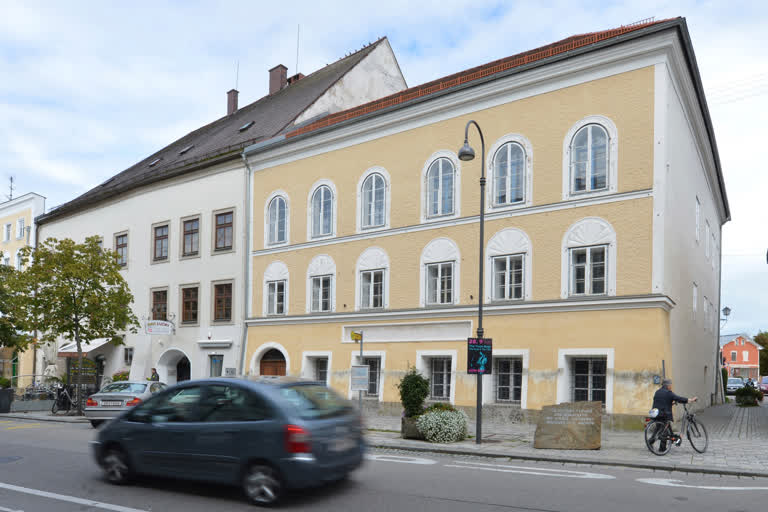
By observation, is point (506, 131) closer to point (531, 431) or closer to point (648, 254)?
point (648, 254)

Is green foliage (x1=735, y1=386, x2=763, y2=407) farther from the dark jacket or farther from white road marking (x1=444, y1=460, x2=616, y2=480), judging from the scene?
white road marking (x1=444, y1=460, x2=616, y2=480)

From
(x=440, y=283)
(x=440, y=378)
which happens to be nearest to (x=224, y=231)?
(x=440, y=283)

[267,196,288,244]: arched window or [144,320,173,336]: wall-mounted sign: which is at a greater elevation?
[267,196,288,244]: arched window

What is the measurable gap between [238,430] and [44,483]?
3480 millimetres

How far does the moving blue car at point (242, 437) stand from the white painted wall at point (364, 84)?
Result: 73.8 ft

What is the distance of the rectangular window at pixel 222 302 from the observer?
28156mm

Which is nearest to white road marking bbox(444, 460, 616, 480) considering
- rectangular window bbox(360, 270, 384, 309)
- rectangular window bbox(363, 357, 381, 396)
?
rectangular window bbox(363, 357, 381, 396)

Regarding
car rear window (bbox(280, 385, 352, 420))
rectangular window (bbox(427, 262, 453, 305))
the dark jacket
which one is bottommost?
the dark jacket

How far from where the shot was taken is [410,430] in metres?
15.2

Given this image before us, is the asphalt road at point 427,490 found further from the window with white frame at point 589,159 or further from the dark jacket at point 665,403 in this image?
the window with white frame at point 589,159

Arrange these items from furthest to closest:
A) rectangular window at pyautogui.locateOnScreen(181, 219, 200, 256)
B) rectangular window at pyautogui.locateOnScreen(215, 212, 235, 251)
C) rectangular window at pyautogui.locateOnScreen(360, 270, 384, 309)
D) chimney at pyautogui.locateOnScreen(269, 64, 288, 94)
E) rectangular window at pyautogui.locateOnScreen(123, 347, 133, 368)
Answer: chimney at pyautogui.locateOnScreen(269, 64, 288, 94), rectangular window at pyautogui.locateOnScreen(123, 347, 133, 368), rectangular window at pyautogui.locateOnScreen(181, 219, 200, 256), rectangular window at pyautogui.locateOnScreen(215, 212, 235, 251), rectangular window at pyautogui.locateOnScreen(360, 270, 384, 309)

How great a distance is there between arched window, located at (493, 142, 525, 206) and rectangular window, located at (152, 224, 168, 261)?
17672mm

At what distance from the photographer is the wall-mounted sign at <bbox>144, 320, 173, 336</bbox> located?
28.6 m

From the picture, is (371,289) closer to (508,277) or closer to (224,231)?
(508,277)
